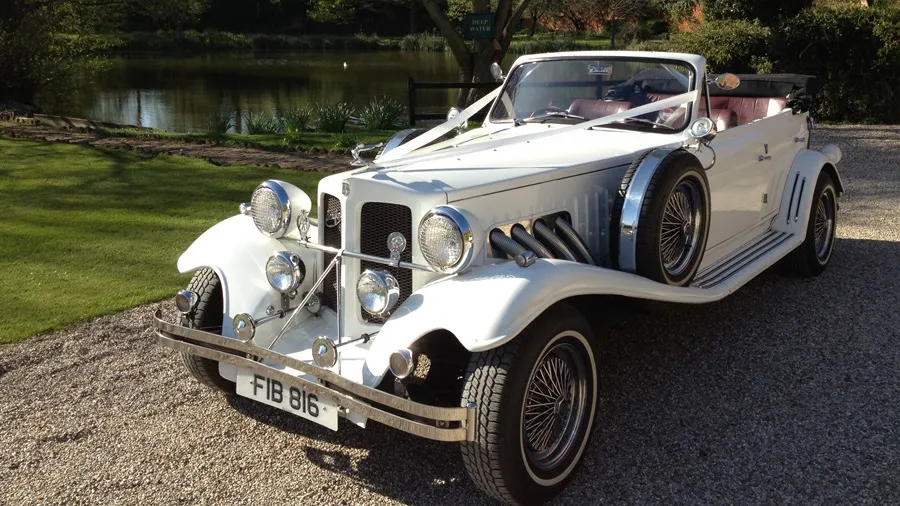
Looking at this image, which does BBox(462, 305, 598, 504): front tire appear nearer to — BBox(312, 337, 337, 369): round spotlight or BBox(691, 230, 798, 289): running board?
BBox(312, 337, 337, 369): round spotlight

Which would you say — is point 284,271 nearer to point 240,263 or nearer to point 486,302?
point 240,263

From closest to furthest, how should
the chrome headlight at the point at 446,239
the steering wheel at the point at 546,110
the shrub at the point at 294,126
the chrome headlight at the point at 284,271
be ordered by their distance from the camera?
1. the chrome headlight at the point at 446,239
2. the chrome headlight at the point at 284,271
3. the steering wheel at the point at 546,110
4. the shrub at the point at 294,126

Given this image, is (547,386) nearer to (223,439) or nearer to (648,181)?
(648,181)

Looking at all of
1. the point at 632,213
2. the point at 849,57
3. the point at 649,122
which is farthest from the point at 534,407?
the point at 849,57

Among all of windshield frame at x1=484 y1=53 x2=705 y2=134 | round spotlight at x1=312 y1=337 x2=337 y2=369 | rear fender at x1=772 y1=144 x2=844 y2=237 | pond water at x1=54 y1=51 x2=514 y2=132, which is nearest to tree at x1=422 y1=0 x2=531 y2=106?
pond water at x1=54 y1=51 x2=514 y2=132

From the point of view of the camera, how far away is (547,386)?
3365mm

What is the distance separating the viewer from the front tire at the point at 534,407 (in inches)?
120

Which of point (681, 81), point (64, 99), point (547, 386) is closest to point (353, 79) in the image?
point (64, 99)

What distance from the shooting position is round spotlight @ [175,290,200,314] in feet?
13.1

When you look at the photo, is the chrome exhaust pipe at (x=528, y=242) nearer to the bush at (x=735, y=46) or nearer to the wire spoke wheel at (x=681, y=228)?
the wire spoke wheel at (x=681, y=228)

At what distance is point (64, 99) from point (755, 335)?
62.0ft

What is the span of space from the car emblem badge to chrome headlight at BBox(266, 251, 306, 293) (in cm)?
24

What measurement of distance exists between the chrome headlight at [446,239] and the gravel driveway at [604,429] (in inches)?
39.6

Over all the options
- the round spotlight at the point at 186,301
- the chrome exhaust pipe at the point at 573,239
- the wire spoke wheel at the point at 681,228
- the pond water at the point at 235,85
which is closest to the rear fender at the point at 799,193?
the wire spoke wheel at the point at 681,228
